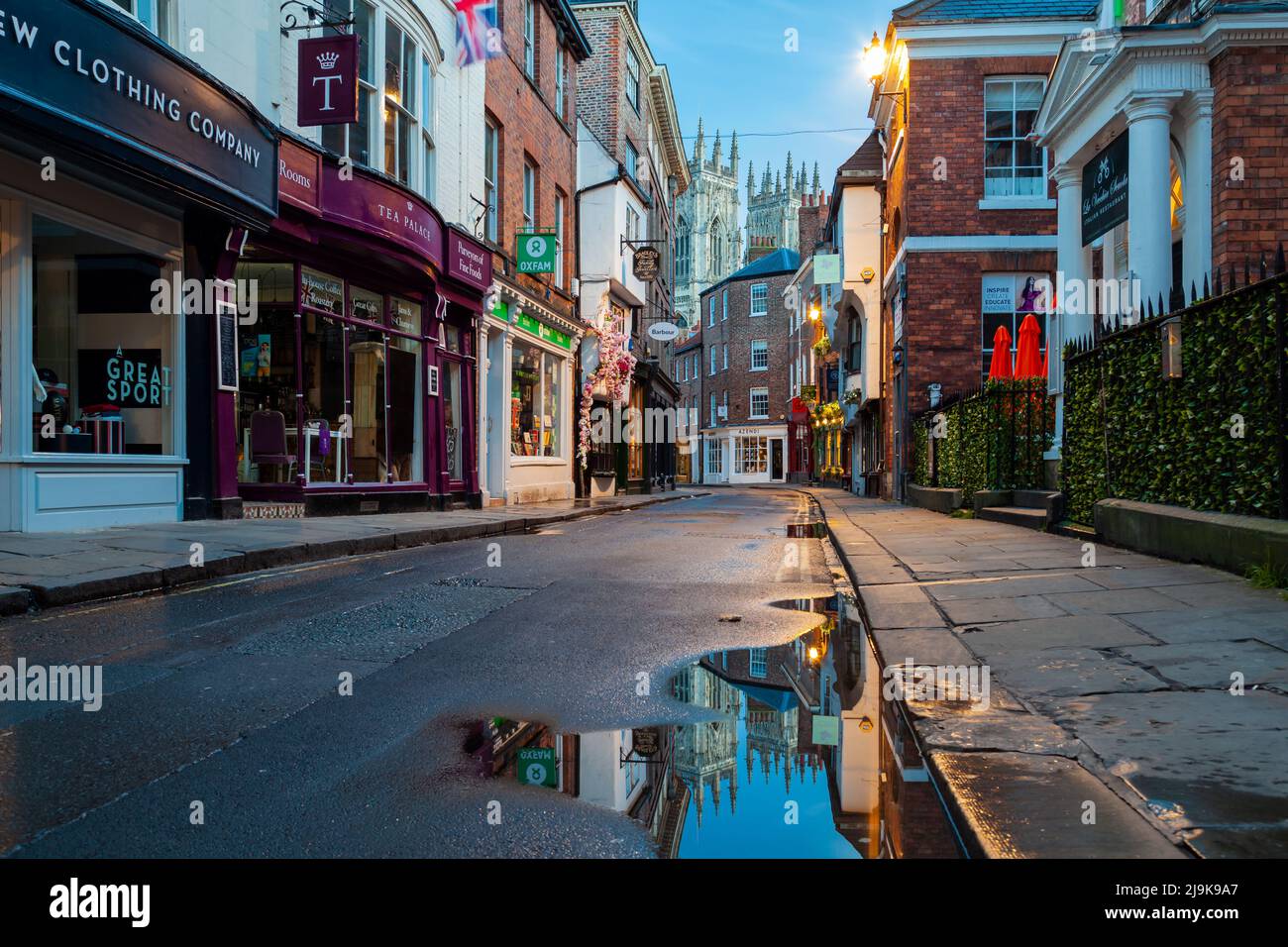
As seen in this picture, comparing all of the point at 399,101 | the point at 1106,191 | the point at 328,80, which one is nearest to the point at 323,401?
the point at 328,80

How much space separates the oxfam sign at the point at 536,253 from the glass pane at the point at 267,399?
7274 mm

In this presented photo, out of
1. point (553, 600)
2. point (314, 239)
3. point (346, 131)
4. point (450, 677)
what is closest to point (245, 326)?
point (314, 239)

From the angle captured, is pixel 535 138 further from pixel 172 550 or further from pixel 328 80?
pixel 172 550

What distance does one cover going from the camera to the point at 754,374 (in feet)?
205

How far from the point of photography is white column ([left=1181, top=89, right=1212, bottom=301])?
425 inches

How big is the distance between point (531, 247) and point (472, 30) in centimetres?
430

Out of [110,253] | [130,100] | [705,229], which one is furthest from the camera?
[705,229]

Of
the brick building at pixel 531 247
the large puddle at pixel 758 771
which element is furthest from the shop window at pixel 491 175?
the large puddle at pixel 758 771

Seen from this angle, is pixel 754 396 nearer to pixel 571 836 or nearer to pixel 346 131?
pixel 346 131

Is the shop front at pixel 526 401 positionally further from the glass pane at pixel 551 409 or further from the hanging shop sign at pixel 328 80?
the hanging shop sign at pixel 328 80

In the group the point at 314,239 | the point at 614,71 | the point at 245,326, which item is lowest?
the point at 245,326

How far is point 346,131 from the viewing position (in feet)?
44.2
